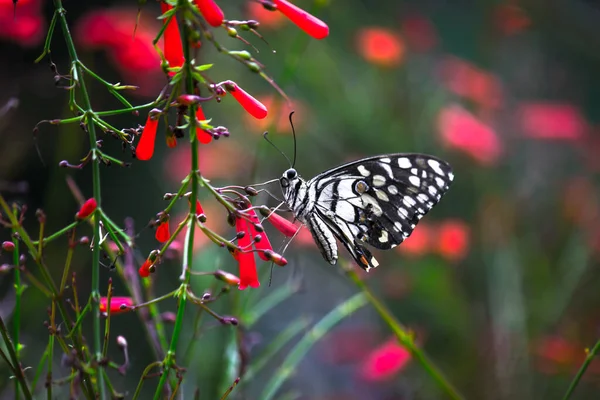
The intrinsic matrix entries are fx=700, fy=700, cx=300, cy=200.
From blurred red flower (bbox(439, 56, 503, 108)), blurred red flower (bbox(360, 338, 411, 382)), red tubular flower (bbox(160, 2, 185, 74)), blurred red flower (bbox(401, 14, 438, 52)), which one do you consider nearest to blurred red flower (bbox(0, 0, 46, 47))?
red tubular flower (bbox(160, 2, 185, 74))

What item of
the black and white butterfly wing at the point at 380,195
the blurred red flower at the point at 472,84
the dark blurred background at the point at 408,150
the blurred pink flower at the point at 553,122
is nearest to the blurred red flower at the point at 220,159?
the dark blurred background at the point at 408,150

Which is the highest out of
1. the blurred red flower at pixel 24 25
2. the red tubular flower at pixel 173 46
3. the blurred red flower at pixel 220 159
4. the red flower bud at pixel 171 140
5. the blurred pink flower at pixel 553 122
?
the red tubular flower at pixel 173 46

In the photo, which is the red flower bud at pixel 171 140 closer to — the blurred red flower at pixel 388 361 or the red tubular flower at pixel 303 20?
the red tubular flower at pixel 303 20

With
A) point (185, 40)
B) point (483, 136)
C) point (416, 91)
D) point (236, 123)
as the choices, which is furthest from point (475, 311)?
point (185, 40)

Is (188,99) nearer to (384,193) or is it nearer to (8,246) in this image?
(8,246)

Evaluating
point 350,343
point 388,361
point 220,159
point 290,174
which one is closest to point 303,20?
point 290,174

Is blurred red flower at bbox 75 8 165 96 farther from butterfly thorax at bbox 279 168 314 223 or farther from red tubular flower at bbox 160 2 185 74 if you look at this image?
red tubular flower at bbox 160 2 185 74
